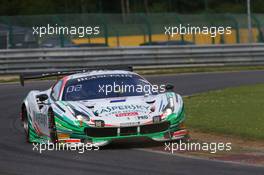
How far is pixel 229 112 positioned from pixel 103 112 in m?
4.75

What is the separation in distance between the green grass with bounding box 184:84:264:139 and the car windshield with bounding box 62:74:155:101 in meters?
1.51

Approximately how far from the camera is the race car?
11.7 meters

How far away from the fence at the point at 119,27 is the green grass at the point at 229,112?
43.9ft

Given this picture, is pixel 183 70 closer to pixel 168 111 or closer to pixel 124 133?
pixel 168 111

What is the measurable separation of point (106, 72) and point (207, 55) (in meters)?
18.5

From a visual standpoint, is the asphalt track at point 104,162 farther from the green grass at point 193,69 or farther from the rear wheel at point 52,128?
the green grass at point 193,69

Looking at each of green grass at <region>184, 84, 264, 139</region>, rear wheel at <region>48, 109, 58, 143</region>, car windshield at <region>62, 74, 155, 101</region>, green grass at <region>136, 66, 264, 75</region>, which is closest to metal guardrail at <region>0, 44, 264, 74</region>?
green grass at <region>136, 66, 264, 75</region>

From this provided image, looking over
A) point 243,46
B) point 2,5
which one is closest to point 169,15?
point 243,46

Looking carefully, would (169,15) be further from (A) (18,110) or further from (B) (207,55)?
(A) (18,110)

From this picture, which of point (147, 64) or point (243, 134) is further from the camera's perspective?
point (147, 64)

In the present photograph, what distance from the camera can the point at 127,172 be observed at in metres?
9.55

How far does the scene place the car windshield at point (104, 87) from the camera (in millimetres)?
12773

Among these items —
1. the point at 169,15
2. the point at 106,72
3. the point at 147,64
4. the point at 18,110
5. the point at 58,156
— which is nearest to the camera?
the point at 58,156

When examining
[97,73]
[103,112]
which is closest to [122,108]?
[103,112]
